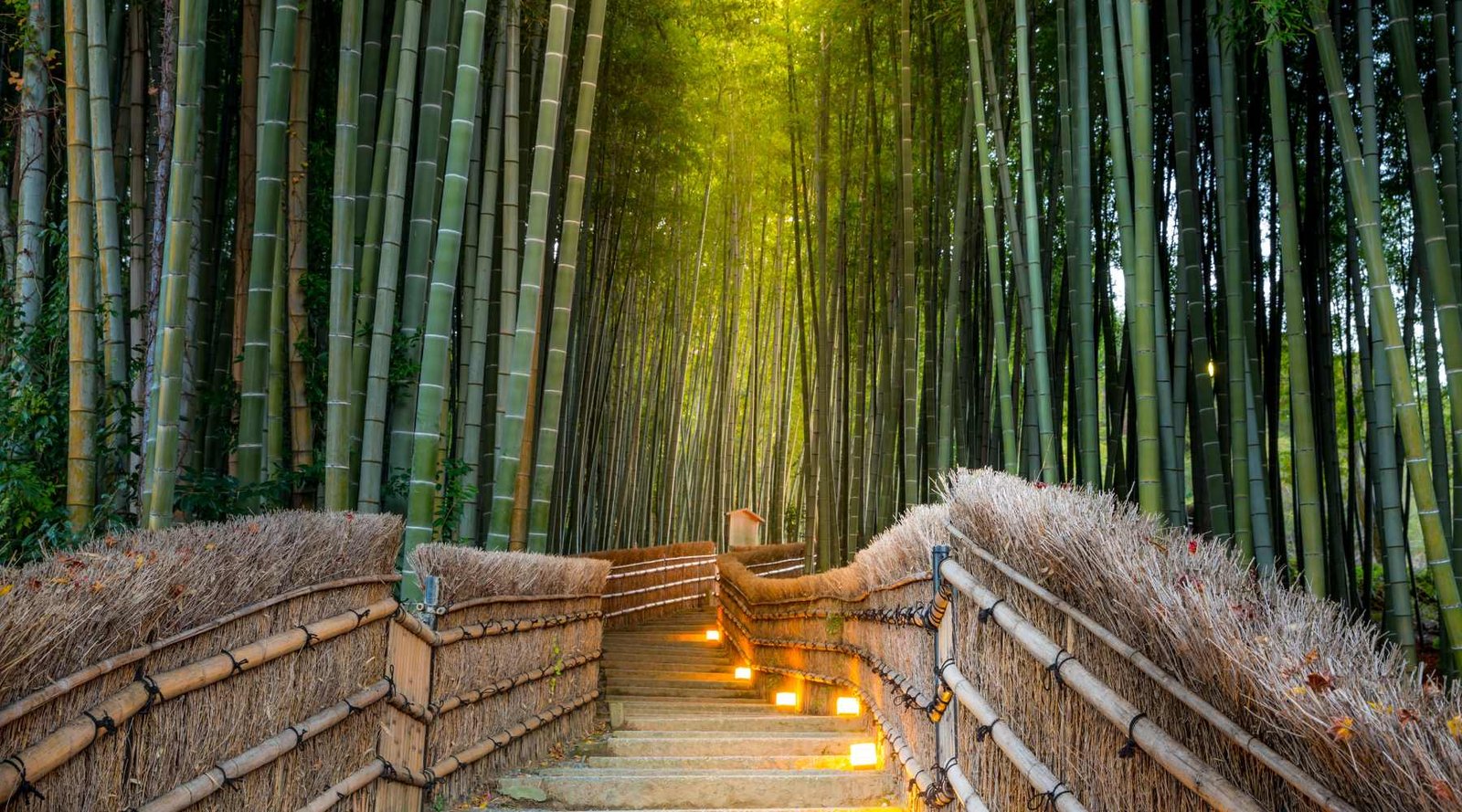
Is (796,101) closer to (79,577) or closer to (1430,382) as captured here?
(1430,382)

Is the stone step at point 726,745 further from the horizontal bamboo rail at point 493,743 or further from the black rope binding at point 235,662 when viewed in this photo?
the black rope binding at point 235,662

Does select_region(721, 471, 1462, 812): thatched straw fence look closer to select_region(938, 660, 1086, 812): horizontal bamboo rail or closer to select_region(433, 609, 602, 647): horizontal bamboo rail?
select_region(938, 660, 1086, 812): horizontal bamboo rail

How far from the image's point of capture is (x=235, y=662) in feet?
6.70

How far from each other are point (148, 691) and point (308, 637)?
0.51m

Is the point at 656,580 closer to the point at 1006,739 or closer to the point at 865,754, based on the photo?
the point at 865,754

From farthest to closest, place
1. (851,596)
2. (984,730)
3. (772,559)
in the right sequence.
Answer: (772,559), (851,596), (984,730)

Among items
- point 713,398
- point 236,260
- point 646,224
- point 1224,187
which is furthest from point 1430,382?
point 713,398

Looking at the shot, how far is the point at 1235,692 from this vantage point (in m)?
1.46

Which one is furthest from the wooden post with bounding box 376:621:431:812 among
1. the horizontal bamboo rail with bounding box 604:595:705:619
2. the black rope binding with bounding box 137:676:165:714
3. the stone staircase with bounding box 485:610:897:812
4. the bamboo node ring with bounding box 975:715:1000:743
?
the horizontal bamboo rail with bounding box 604:595:705:619

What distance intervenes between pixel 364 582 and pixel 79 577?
869 millimetres

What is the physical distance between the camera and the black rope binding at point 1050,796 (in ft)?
→ 6.41

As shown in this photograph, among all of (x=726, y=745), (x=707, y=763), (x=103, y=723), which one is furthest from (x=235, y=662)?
(x=726, y=745)

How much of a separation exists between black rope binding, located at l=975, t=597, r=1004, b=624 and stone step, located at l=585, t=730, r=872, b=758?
4.88 feet

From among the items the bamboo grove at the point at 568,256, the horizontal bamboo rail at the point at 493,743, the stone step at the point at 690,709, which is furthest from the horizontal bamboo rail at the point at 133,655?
the stone step at the point at 690,709
